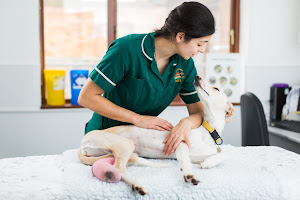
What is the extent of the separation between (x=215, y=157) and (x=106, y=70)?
0.55 metres

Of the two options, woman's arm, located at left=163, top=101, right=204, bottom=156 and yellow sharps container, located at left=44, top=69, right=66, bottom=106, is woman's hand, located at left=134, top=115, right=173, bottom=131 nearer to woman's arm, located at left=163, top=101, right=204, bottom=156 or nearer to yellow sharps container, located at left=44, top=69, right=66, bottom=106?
woman's arm, located at left=163, top=101, right=204, bottom=156

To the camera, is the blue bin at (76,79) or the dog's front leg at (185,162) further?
the blue bin at (76,79)

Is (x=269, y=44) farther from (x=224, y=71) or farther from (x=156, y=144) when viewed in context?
(x=156, y=144)

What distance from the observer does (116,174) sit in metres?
1.08

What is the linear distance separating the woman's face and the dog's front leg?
0.37m

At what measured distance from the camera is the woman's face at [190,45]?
4.27ft

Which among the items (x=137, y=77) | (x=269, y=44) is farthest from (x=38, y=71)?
(x=269, y=44)

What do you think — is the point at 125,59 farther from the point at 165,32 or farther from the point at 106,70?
the point at 165,32

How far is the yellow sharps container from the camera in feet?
8.74

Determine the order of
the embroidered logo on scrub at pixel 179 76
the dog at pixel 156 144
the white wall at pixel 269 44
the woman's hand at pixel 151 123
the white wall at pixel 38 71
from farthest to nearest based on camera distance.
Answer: the white wall at pixel 269 44 → the white wall at pixel 38 71 → the embroidered logo on scrub at pixel 179 76 → the woman's hand at pixel 151 123 → the dog at pixel 156 144

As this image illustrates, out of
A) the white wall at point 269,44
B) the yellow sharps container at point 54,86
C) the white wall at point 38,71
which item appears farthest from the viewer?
the white wall at point 269,44

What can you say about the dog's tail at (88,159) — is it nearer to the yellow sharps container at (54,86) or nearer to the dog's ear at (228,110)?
the dog's ear at (228,110)

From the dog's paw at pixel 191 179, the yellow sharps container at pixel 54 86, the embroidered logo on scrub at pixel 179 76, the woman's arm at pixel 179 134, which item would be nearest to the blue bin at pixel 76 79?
the yellow sharps container at pixel 54 86

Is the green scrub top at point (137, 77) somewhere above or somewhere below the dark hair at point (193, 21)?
below
